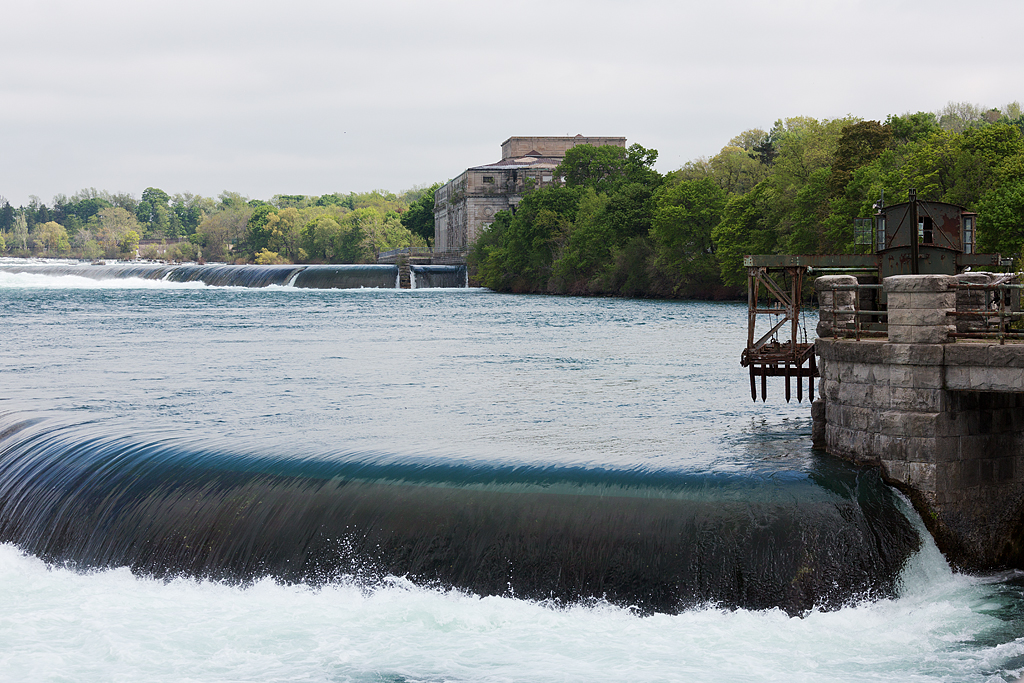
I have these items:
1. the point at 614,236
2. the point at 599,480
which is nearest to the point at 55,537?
the point at 599,480

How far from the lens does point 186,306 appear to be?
3024 inches

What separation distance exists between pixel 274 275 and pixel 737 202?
57535 mm

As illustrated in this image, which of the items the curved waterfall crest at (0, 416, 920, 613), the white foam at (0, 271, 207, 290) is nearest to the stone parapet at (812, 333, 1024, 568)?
the curved waterfall crest at (0, 416, 920, 613)

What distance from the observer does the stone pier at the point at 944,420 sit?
50.5 feet

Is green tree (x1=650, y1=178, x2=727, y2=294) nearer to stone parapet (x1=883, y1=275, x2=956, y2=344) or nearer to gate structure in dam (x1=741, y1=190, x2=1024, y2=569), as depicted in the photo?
gate structure in dam (x1=741, y1=190, x2=1024, y2=569)

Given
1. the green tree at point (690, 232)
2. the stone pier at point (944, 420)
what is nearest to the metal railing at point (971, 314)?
the stone pier at point (944, 420)

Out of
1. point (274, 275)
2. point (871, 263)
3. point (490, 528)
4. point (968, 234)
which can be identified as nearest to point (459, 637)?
point (490, 528)

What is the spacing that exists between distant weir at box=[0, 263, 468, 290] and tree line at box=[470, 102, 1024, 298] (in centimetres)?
837

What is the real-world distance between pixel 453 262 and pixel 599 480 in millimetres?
126844

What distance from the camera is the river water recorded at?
43.0 ft

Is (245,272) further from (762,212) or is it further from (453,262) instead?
(762,212)

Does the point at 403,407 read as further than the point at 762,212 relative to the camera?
No

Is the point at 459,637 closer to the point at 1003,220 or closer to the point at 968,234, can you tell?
the point at 968,234

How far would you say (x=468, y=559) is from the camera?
48.4 ft
